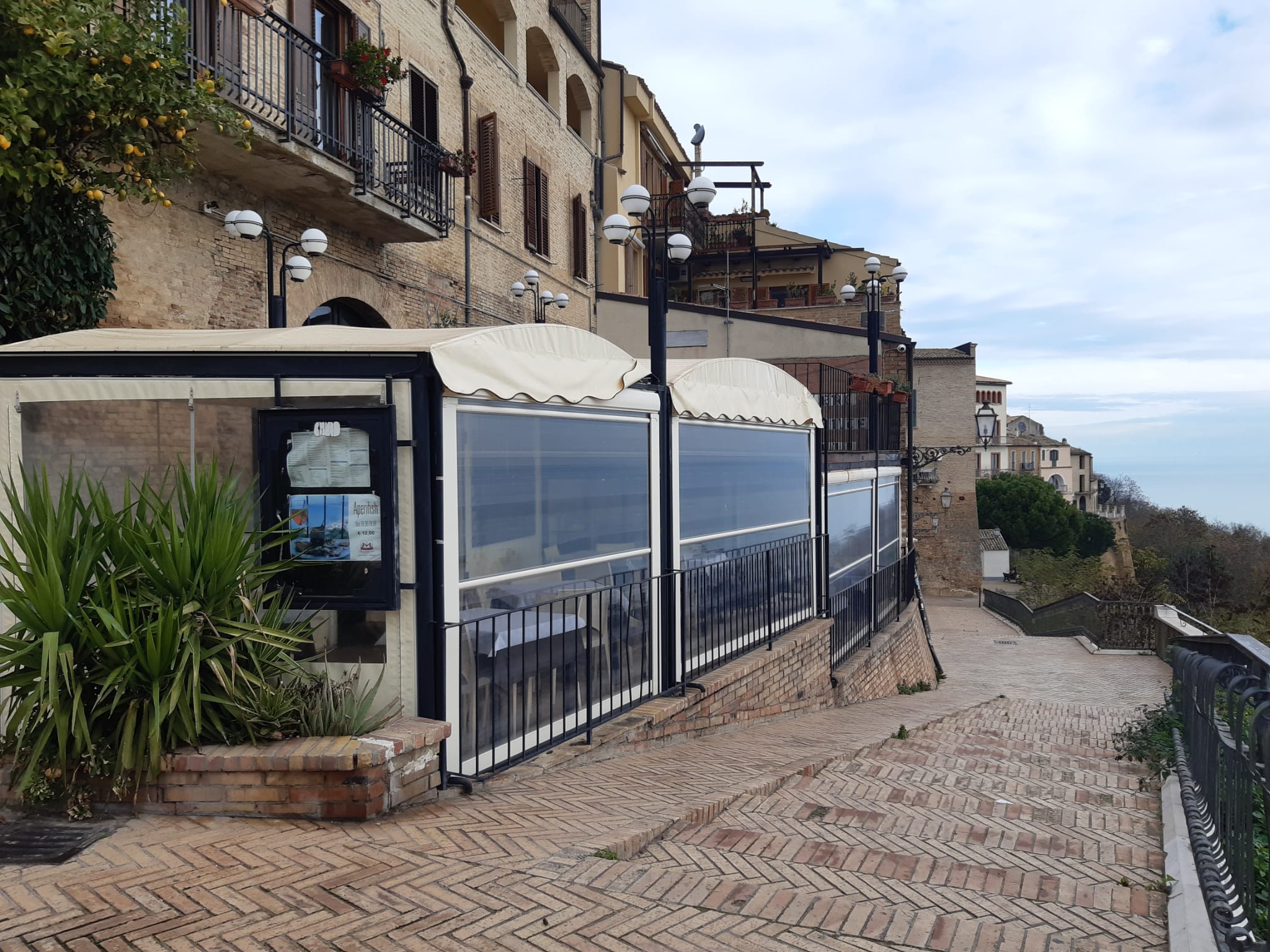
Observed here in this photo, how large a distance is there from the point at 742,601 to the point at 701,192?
3497 millimetres

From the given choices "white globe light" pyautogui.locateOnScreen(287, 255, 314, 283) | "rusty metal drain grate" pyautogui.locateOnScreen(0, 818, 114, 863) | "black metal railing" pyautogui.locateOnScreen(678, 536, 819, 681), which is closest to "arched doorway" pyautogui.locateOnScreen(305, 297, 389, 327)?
"white globe light" pyautogui.locateOnScreen(287, 255, 314, 283)

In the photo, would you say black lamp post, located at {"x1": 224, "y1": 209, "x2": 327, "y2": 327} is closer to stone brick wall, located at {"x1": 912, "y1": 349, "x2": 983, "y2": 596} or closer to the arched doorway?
the arched doorway

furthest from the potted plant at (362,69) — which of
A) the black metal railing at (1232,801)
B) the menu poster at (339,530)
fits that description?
the black metal railing at (1232,801)

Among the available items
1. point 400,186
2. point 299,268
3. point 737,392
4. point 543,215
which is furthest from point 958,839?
A: point 543,215

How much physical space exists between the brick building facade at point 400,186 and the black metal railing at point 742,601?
19.5 feet

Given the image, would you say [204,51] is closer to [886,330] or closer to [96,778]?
[96,778]

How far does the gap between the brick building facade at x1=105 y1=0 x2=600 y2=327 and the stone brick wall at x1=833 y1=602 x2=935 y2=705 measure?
7.65 m

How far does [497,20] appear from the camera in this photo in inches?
776

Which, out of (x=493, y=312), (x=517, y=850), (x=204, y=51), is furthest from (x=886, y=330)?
(x=517, y=850)

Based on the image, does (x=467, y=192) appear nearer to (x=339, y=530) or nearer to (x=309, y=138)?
(x=309, y=138)

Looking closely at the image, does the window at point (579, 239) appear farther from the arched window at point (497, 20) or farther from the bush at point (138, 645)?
the bush at point (138, 645)

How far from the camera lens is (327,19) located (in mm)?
13273

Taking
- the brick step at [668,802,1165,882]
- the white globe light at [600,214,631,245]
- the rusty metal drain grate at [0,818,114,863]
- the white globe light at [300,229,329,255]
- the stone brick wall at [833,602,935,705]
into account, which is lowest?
the stone brick wall at [833,602,935,705]

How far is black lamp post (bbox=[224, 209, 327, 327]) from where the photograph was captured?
10.1 metres
